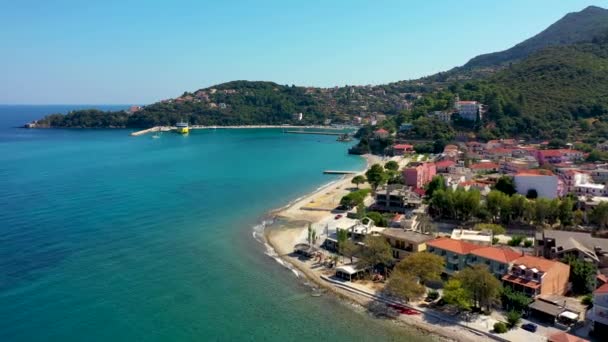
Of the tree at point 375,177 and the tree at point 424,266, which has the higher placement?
the tree at point 375,177

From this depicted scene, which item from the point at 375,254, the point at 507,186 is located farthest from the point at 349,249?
the point at 507,186

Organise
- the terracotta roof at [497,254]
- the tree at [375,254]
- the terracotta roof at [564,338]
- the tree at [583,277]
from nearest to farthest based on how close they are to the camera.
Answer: the terracotta roof at [564,338] → the tree at [583,277] → the terracotta roof at [497,254] → the tree at [375,254]

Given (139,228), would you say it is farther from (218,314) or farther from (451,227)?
(451,227)

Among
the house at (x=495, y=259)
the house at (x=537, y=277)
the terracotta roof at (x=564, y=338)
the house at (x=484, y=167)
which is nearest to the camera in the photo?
the terracotta roof at (x=564, y=338)

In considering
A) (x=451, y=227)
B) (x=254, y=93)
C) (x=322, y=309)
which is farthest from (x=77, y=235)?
(x=254, y=93)

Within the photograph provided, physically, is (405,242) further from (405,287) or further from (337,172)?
(337,172)

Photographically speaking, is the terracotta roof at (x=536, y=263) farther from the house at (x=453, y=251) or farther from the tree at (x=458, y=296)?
the tree at (x=458, y=296)

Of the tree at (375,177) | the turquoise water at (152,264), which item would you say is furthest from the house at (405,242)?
the tree at (375,177)
